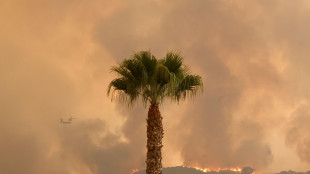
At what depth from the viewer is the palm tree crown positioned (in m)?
17.3

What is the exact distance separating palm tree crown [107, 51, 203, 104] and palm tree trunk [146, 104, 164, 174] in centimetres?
72

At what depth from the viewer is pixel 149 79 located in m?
17.4

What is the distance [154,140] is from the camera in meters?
17.7

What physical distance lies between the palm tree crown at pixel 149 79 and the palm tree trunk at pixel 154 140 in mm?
721

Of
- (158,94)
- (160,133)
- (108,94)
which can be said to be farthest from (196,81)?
(108,94)

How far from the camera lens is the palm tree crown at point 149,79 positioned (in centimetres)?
1733

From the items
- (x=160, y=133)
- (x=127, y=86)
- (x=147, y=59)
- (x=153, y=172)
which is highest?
(x=147, y=59)

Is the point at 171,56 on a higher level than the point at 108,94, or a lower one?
higher

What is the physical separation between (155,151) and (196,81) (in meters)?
4.46

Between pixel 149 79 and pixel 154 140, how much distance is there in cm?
332

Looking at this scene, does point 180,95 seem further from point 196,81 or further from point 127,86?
point 127,86

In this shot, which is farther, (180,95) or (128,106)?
(180,95)

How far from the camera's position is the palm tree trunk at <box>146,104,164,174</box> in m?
17.5

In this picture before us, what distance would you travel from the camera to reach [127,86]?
57.5ft
